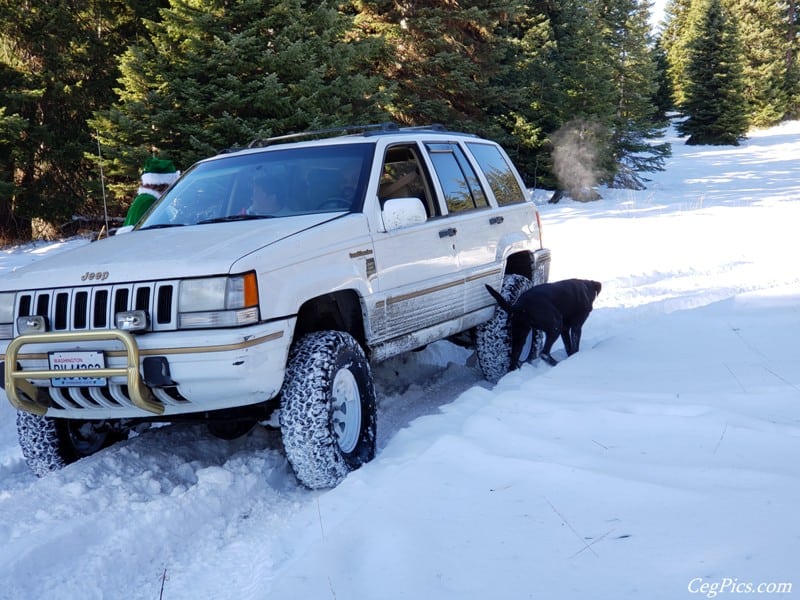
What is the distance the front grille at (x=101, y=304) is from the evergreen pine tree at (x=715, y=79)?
131 ft

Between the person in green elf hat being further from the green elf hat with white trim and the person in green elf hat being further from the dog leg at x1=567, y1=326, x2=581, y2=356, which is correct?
the dog leg at x1=567, y1=326, x2=581, y2=356

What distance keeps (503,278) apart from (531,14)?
19601 millimetres

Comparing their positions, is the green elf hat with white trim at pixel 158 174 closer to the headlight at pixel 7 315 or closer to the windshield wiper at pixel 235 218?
the windshield wiper at pixel 235 218

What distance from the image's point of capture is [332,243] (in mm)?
4004

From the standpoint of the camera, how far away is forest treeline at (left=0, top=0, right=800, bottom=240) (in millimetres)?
12969

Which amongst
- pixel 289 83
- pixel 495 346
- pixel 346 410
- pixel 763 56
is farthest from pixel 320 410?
pixel 763 56

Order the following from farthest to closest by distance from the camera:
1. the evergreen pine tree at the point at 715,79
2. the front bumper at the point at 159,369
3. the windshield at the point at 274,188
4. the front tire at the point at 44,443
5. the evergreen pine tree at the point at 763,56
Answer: the evergreen pine tree at the point at 763,56 → the evergreen pine tree at the point at 715,79 → the windshield at the point at 274,188 → the front tire at the point at 44,443 → the front bumper at the point at 159,369

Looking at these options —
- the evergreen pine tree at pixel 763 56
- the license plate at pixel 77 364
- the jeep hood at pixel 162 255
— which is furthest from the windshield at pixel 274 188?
the evergreen pine tree at pixel 763 56

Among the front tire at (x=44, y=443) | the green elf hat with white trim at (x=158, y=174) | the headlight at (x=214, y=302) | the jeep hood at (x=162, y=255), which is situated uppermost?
the green elf hat with white trim at (x=158, y=174)

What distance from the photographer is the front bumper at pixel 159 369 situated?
10.9ft

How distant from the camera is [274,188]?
15.3ft

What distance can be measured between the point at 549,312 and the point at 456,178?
1.35 meters

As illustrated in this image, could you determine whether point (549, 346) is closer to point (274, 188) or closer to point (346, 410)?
point (346, 410)

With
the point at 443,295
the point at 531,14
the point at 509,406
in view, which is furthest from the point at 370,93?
the point at 509,406
